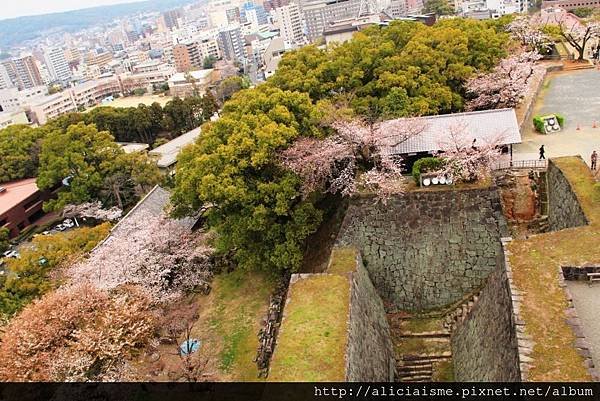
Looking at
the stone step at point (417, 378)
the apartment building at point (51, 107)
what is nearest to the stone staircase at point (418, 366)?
the stone step at point (417, 378)

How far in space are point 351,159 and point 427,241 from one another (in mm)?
3886

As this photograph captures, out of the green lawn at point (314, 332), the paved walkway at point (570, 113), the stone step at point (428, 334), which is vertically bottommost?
the stone step at point (428, 334)

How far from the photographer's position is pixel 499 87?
21547mm

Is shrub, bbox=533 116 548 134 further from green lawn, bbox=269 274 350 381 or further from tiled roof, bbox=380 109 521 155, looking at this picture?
green lawn, bbox=269 274 350 381

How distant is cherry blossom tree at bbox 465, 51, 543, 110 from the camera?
848 inches

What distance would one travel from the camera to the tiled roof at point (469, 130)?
55.8 feet

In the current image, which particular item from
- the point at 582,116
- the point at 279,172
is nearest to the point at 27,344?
the point at 279,172

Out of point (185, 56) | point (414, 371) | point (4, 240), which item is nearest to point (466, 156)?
point (414, 371)

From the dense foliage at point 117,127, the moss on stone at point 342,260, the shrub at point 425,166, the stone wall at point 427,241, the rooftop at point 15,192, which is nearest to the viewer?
the moss on stone at point 342,260

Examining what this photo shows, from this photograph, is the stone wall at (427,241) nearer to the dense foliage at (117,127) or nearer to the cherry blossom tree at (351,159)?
the cherry blossom tree at (351,159)

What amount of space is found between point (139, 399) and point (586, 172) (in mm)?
14757

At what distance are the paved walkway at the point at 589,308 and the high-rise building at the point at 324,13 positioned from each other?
392 feet

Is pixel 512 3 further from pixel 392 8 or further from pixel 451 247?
pixel 451 247

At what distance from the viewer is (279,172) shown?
53.9ft
